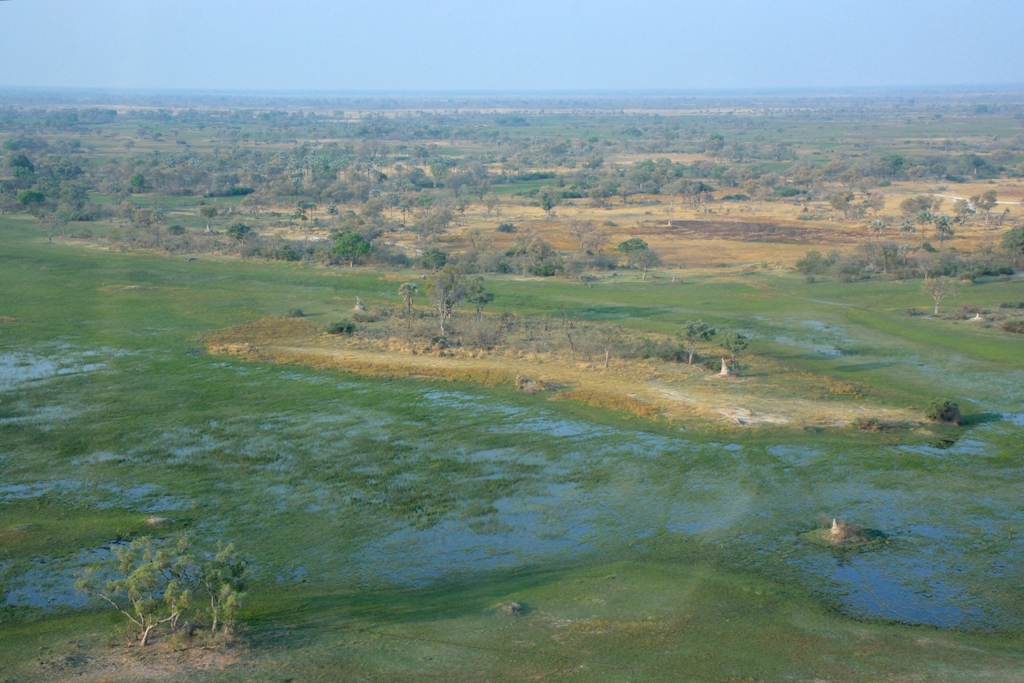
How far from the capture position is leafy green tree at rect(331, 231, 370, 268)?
71.9m

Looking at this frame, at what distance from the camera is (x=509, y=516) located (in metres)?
28.9

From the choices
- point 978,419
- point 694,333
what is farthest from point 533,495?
point 978,419

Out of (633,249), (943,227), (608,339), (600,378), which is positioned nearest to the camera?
(600,378)

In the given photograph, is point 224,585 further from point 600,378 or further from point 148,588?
point 600,378

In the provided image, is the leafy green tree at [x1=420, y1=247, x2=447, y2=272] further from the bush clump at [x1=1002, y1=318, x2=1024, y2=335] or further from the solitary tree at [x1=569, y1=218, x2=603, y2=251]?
the bush clump at [x1=1002, y1=318, x2=1024, y2=335]

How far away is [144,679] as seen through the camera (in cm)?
1900

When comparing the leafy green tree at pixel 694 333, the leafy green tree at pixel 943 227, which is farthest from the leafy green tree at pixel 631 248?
the leafy green tree at pixel 694 333

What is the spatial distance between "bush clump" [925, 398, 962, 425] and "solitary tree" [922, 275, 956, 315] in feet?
64.3

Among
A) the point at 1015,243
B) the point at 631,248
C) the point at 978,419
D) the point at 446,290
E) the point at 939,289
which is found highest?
the point at 1015,243

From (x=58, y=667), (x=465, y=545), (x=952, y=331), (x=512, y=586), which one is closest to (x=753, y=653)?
(x=512, y=586)

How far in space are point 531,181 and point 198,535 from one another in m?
115

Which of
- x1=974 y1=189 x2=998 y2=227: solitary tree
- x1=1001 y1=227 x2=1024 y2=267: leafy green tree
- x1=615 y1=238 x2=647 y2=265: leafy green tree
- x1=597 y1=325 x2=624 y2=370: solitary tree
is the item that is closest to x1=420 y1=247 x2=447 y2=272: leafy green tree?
x1=615 y1=238 x2=647 y2=265: leafy green tree

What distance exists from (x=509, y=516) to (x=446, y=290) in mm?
23766

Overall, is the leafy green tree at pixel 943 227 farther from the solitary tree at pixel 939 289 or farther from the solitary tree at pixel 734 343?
the solitary tree at pixel 734 343
